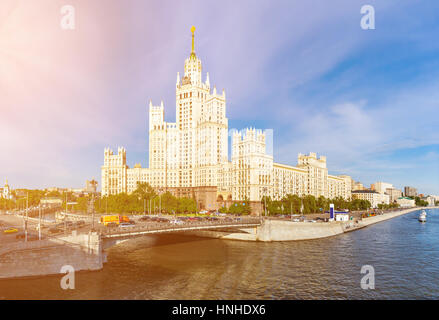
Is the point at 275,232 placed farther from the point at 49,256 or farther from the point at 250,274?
the point at 49,256

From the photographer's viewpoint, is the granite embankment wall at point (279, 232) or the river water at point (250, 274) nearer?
the river water at point (250, 274)

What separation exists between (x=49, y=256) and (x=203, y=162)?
121731 mm

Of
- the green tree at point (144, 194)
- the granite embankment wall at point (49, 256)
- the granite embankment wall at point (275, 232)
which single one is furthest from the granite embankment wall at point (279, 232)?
the green tree at point (144, 194)

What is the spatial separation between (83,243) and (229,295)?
82.7ft

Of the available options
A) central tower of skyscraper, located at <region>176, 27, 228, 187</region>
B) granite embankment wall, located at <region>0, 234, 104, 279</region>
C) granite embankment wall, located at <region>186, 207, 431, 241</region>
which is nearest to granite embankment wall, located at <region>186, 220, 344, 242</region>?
granite embankment wall, located at <region>186, 207, 431, 241</region>

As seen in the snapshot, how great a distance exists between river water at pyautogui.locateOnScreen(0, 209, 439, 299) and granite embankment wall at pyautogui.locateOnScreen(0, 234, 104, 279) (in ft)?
4.77

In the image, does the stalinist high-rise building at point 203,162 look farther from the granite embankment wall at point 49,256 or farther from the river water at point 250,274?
the granite embankment wall at point 49,256

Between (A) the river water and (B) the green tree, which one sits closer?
(A) the river water

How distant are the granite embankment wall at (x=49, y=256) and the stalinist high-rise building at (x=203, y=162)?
91301mm

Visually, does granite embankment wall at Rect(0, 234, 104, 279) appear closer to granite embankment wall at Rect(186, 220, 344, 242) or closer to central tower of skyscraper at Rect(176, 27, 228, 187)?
granite embankment wall at Rect(186, 220, 344, 242)

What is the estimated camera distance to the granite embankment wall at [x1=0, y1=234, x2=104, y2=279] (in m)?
42.0

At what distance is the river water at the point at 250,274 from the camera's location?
3869cm
